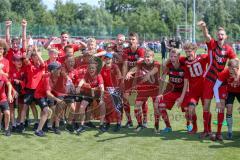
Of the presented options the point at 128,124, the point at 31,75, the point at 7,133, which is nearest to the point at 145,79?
the point at 128,124

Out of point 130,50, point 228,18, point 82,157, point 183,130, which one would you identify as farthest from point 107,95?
point 228,18

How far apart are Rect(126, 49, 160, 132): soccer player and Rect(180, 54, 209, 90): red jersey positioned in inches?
32.3

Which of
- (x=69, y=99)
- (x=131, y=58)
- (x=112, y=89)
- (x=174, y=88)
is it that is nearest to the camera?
(x=174, y=88)

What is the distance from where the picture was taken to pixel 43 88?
8180 millimetres

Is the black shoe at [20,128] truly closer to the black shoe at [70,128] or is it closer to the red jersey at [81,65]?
the black shoe at [70,128]

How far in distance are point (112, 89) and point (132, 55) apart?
0.87 metres

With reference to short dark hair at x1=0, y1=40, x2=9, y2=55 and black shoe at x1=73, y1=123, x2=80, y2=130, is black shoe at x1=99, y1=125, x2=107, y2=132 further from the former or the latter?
short dark hair at x1=0, y1=40, x2=9, y2=55

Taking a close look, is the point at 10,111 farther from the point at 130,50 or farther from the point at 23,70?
the point at 130,50

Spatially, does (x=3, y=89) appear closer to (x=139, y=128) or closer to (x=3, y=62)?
(x=3, y=62)

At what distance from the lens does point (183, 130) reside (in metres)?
8.55

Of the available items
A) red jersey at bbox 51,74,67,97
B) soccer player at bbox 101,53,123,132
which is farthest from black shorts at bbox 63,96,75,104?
soccer player at bbox 101,53,123,132

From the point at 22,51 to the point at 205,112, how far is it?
397 cm

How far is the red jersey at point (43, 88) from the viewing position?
8.13 metres

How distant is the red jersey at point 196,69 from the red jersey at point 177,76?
0.39 ft
